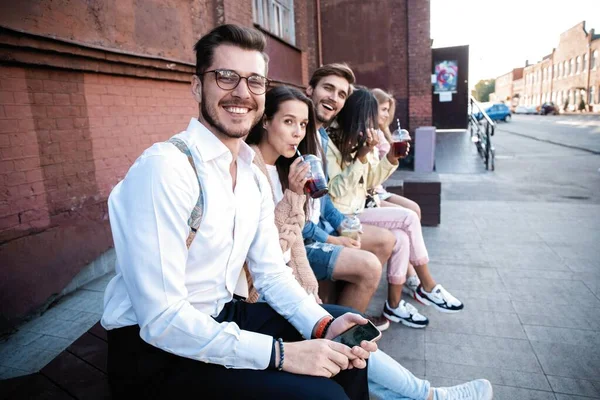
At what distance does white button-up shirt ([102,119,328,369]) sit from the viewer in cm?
122

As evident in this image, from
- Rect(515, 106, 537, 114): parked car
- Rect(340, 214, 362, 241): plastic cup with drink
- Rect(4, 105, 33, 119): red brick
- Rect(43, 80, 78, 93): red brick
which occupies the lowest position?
Rect(340, 214, 362, 241): plastic cup with drink

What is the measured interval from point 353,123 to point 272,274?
73.8 inches

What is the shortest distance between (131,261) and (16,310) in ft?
5.95

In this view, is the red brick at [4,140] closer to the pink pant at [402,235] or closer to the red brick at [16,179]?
the red brick at [16,179]

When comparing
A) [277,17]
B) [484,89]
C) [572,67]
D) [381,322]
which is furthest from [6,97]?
[484,89]

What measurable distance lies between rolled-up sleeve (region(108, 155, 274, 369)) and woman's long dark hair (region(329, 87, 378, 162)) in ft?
6.83

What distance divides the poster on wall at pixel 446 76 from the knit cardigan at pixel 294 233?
1265cm

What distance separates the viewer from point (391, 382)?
72.5 inches

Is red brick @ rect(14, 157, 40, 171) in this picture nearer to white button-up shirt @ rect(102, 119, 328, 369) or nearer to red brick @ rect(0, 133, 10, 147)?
red brick @ rect(0, 133, 10, 147)

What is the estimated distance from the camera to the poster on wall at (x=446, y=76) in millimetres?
13023

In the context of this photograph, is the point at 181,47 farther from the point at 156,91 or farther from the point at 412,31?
the point at 412,31

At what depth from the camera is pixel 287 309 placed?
1.67 meters

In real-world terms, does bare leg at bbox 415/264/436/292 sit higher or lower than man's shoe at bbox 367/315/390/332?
higher

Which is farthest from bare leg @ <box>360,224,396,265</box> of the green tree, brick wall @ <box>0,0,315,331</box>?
the green tree
